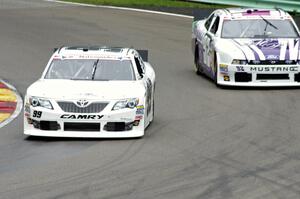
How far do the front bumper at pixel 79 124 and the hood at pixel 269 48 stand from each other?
5771 mm

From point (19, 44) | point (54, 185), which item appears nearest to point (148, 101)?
point (54, 185)

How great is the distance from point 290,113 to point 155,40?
1085 cm

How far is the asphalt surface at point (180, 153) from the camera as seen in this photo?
9586mm

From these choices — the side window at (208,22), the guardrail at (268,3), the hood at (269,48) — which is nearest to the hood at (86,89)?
the hood at (269,48)

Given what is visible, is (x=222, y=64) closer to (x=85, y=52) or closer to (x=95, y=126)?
(x=85, y=52)

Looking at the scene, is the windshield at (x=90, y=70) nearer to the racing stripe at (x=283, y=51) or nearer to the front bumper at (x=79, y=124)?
the front bumper at (x=79, y=124)

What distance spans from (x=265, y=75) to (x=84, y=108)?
6194 mm

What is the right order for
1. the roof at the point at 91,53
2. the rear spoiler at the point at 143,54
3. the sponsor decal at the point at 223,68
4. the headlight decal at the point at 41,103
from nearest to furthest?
the headlight decal at the point at 41,103, the roof at the point at 91,53, the rear spoiler at the point at 143,54, the sponsor decal at the point at 223,68

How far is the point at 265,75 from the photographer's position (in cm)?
1781

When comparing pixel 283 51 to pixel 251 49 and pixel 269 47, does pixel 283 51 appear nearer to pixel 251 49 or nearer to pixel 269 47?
pixel 269 47

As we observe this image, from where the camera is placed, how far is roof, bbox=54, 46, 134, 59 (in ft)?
45.5

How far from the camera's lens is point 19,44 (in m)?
24.4

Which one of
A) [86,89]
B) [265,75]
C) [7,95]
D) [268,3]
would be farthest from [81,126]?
[268,3]

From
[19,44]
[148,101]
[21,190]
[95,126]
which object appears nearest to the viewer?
[21,190]
